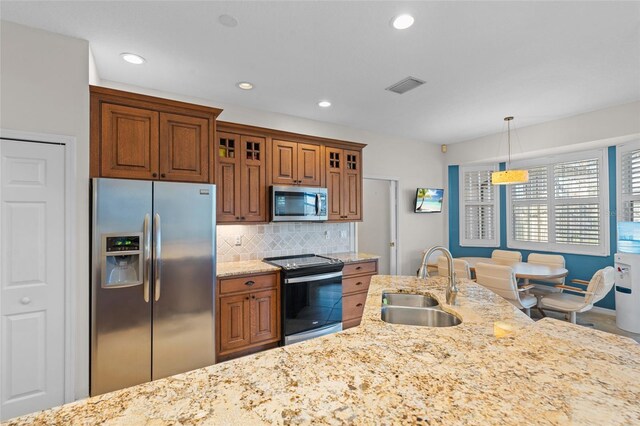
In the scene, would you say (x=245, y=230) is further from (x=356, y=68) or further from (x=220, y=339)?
(x=356, y=68)

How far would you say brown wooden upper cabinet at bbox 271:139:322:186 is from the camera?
11.5 feet

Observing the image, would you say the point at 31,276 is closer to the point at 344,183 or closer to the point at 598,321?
the point at 344,183

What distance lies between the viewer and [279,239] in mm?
3836

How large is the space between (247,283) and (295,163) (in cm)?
155

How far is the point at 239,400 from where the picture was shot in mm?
843

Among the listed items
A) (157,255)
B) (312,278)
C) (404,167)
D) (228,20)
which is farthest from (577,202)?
(157,255)

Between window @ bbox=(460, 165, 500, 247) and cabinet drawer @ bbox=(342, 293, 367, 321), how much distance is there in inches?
115

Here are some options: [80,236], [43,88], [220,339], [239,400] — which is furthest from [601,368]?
[43,88]

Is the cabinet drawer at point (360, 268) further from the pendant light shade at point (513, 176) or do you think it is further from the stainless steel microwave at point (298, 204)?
the pendant light shade at point (513, 176)

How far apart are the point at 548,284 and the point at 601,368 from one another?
4.53 m

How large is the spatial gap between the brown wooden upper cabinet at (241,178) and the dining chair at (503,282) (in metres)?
2.77

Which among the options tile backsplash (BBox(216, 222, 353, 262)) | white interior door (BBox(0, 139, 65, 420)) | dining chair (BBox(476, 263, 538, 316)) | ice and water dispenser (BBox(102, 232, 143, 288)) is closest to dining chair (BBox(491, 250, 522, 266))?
dining chair (BBox(476, 263, 538, 316))

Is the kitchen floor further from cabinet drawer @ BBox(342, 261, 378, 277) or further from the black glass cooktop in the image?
the black glass cooktop

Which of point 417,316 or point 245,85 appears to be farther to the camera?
point 245,85
